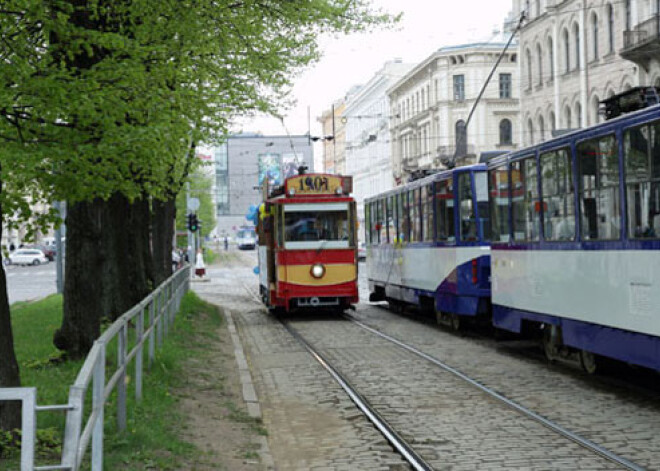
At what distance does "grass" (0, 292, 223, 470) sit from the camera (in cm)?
778

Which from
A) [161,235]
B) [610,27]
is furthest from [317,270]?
[610,27]

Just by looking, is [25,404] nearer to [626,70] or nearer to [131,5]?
[131,5]

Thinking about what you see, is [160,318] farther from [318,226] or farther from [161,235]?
[161,235]

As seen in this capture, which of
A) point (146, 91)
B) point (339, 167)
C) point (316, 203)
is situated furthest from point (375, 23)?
point (339, 167)

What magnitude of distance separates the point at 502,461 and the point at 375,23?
15.4 m

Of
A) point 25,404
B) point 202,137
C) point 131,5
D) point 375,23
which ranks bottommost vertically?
point 25,404

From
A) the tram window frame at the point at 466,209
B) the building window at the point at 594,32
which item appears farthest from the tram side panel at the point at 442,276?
the building window at the point at 594,32

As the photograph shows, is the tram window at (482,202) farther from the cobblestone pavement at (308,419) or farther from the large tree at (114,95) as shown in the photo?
the large tree at (114,95)

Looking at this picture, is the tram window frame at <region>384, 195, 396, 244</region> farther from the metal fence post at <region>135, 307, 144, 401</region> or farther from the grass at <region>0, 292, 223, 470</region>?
the metal fence post at <region>135, 307, 144, 401</region>

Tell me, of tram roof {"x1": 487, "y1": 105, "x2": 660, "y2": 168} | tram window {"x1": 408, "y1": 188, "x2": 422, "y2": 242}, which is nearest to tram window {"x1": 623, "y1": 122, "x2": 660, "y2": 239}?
tram roof {"x1": 487, "y1": 105, "x2": 660, "y2": 168}

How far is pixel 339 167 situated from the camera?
112m

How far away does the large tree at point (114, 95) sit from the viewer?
388 inches

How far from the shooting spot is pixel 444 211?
64.5 ft

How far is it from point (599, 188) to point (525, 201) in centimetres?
286
